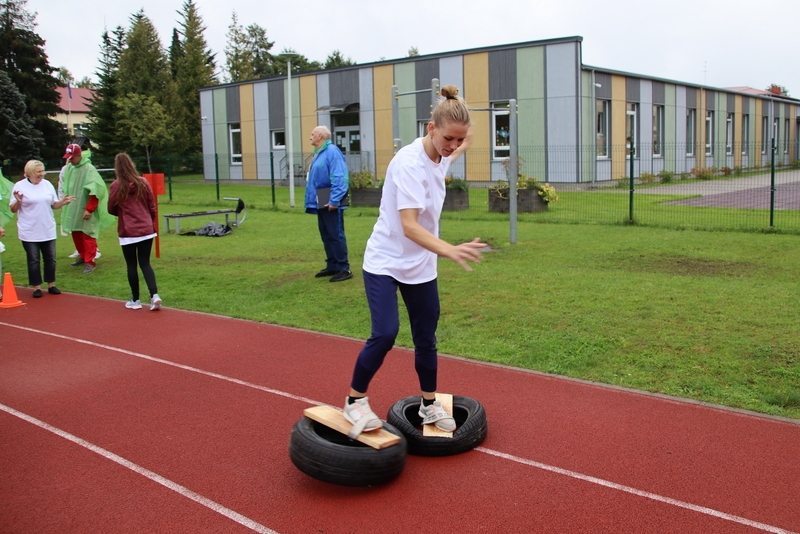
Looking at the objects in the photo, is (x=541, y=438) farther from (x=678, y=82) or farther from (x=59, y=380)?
(x=678, y=82)

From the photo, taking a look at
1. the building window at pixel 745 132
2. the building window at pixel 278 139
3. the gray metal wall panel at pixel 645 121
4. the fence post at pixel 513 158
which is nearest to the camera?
the fence post at pixel 513 158

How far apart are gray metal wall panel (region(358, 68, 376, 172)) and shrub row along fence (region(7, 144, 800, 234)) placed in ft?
0.78

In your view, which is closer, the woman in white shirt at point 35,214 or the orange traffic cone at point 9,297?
the orange traffic cone at point 9,297

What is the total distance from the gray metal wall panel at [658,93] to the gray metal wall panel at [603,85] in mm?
4622

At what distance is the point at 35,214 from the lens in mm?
9883

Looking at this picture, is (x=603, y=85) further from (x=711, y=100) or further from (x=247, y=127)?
(x=247, y=127)

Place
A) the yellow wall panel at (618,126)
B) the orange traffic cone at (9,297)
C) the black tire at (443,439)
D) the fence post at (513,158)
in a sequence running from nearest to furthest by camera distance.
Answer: the black tire at (443,439) → the orange traffic cone at (9,297) → the fence post at (513,158) → the yellow wall panel at (618,126)

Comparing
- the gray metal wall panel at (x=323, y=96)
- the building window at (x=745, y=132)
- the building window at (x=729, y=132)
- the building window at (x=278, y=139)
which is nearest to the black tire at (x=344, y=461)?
the gray metal wall panel at (x=323, y=96)

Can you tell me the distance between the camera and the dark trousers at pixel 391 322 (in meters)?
4.26

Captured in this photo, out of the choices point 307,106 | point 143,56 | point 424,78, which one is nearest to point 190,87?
point 143,56

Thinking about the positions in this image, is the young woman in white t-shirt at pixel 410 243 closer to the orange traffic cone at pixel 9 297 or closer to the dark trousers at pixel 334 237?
the dark trousers at pixel 334 237

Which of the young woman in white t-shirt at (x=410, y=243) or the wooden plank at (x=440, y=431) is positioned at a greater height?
the young woman in white t-shirt at (x=410, y=243)

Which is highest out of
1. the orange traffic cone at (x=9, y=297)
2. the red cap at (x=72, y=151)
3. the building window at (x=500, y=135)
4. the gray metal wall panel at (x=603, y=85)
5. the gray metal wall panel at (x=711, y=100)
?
the gray metal wall panel at (x=711, y=100)

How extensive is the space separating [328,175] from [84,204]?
4518 mm
